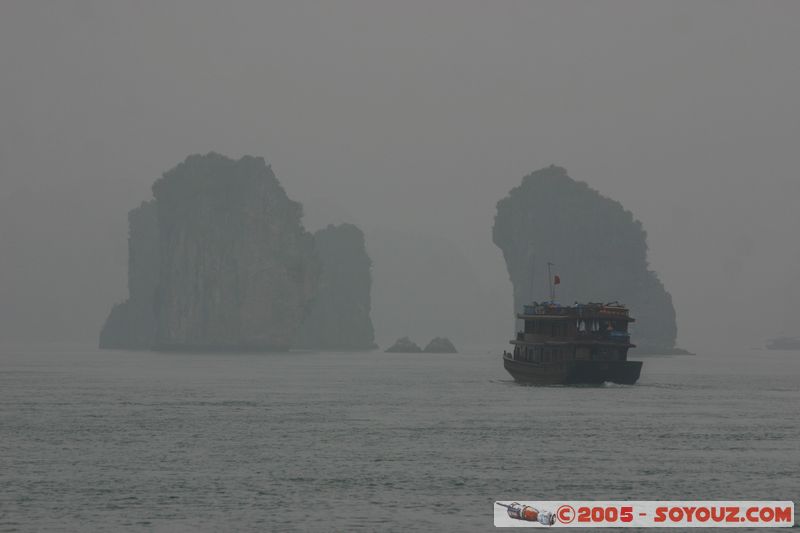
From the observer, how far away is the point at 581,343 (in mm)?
120750

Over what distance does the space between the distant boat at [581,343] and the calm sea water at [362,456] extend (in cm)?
525

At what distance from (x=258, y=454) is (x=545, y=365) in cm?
6428

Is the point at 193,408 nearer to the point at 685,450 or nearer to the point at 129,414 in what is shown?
the point at 129,414

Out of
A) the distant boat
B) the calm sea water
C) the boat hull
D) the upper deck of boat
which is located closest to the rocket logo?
the calm sea water

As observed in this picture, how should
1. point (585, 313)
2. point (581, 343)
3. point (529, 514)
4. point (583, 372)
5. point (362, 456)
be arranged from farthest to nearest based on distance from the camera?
point (583, 372)
point (585, 313)
point (581, 343)
point (362, 456)
point (529, 514)

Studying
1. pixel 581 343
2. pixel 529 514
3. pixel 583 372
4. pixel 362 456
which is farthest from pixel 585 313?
pixel 529 514

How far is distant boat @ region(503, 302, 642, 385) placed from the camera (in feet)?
397

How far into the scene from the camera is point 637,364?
13125 cm

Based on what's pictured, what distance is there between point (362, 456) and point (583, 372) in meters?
60.8

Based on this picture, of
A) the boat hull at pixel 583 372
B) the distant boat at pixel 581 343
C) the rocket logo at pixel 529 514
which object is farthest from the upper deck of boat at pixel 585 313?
the rocket logo at pixel 529 514

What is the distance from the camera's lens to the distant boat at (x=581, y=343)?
12100 centimetres

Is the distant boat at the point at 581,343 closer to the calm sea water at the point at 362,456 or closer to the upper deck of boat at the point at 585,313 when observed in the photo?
the upper deck of boat at the point at 585,313

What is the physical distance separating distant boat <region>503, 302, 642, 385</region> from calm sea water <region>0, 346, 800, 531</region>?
5.25 metres

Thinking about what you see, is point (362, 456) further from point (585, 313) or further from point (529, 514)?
point (585, 313)
